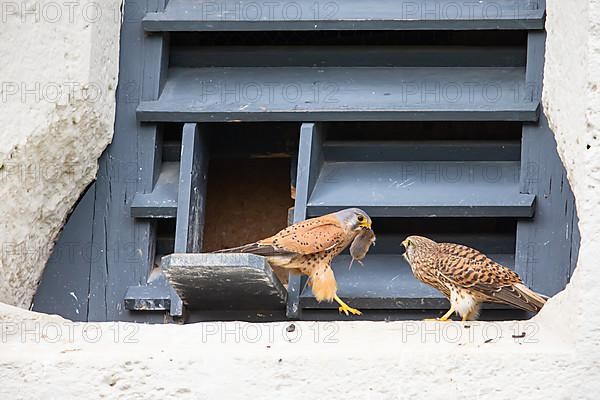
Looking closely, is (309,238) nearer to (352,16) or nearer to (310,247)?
(310,247)

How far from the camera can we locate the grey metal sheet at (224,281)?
3.66 m

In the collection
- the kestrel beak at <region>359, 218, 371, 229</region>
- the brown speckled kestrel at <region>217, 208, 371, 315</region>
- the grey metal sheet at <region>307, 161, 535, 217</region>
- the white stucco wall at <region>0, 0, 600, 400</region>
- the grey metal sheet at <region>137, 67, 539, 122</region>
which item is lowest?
the white stucco wall at <region>0, 0, 600, 400</region>

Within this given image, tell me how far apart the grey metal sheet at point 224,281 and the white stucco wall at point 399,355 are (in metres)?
0.48

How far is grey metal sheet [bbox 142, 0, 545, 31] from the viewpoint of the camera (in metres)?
4.02

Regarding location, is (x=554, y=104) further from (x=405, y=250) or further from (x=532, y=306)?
(x=405, y=250)

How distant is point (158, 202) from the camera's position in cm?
403

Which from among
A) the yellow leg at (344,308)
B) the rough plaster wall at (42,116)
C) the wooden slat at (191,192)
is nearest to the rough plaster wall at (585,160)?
the yellow leg at (344,308)

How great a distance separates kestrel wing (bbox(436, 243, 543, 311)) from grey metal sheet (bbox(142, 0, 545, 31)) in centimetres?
59

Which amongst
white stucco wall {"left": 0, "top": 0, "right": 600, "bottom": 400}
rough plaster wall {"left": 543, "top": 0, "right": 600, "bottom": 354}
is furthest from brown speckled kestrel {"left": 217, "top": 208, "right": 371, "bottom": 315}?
rough plaster wall {"left": 543, "top": 0, "right": 600, "bottom": 354}

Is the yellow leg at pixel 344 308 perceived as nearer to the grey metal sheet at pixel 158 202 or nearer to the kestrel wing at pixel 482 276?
the kestrel wing at pixel 482 276

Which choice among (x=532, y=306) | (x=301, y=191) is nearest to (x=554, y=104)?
(x=532, y=306)

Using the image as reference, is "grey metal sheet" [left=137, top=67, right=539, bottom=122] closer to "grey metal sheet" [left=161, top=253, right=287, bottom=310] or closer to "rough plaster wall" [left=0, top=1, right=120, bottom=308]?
"rough plaster wall" [left=0, top=1, right=120, bottom=308]

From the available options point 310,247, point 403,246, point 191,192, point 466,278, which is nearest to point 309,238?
point 310,247

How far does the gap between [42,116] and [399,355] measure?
1.23 meters
